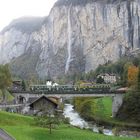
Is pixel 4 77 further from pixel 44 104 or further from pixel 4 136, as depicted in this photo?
pixel 4 136

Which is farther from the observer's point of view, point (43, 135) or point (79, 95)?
point (79, 95)

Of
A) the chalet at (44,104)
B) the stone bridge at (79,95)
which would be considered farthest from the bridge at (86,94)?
the chalet at (44,104)

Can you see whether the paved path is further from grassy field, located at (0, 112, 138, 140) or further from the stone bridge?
the stone bridge

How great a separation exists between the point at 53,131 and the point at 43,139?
6.00m

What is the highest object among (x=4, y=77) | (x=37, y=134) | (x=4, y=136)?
(x=4, y=77)

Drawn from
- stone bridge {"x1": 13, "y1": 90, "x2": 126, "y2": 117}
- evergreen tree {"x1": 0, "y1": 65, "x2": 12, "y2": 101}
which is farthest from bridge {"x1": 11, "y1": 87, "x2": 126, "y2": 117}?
evergreen tree {"x1": 0, "y1": 65, "x2": 12, "y2": 101}

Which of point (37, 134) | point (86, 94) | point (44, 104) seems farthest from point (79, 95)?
point (37, 134)

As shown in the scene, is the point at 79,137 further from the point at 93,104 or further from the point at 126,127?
the point at 93,104

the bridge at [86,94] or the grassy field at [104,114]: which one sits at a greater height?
the bridge at [86,94]

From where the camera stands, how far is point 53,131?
6072 centimetres

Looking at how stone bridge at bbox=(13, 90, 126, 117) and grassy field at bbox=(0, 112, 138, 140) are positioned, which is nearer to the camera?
grassy field at bbox=(0, 112, 138, 140)

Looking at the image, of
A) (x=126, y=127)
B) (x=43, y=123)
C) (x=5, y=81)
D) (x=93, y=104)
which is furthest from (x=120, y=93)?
(x=43, y=123)

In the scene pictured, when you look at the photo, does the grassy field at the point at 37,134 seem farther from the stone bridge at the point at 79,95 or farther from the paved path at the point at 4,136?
the stone bridge at the point at 79,95

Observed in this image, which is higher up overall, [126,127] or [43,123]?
[43,123]
